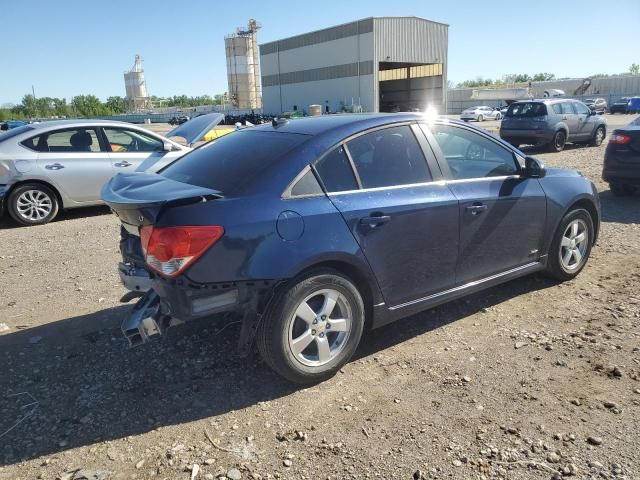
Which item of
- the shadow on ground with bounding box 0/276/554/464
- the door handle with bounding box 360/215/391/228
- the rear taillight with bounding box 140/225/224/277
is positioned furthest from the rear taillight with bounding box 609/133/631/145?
the rear taillight with bounding box 140/225/224/277

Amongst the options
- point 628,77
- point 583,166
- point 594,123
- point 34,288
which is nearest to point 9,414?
point 34,288

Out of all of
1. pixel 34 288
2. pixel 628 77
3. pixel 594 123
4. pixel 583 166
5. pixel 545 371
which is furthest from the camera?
pixel 628 77

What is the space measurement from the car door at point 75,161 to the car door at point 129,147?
0.15m

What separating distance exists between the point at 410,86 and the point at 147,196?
58583mm

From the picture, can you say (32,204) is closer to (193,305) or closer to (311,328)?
(193,305)

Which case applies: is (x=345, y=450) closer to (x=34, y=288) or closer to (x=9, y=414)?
(x=9, y=414)

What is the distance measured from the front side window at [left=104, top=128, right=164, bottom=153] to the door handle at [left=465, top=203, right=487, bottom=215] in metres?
6.26

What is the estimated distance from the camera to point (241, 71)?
8231cm

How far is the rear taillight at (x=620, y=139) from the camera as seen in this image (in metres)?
8.48

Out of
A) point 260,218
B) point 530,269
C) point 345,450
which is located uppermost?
point 260,218

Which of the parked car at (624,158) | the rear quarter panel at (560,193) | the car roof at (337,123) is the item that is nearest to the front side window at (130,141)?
the car roof at (337,123)

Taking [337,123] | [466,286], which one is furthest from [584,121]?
[337,123]

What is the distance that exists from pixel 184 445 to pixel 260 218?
131cm

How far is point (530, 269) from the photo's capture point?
14.9ft
